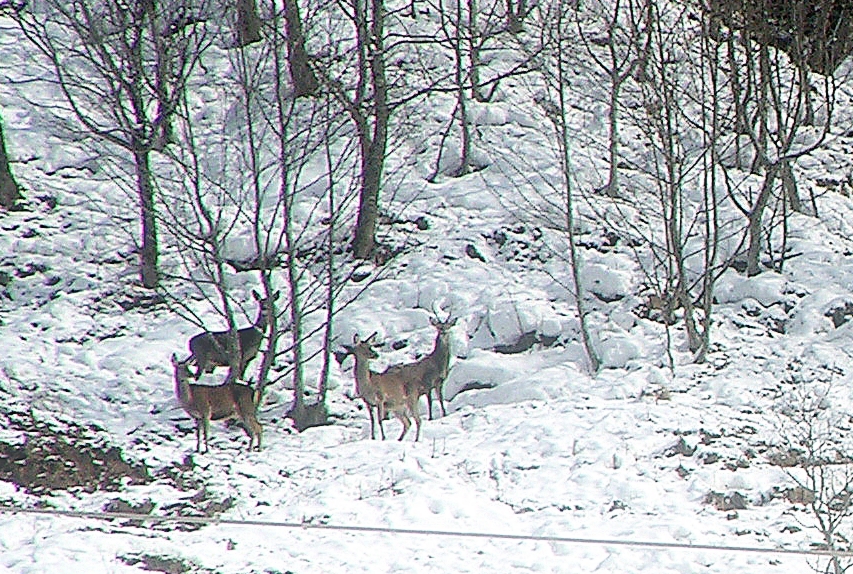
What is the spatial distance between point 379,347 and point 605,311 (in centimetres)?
261

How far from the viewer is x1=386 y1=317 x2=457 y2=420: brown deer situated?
11.3 m

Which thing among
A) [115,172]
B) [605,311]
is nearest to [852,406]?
[605,311]

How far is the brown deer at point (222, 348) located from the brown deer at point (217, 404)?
124 centimetres

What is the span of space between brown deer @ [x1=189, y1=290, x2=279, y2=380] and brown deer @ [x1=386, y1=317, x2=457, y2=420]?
168 centimetres

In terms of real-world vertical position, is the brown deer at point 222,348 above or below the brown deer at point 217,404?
above

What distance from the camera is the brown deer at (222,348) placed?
12.2m

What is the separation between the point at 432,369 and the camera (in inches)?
450

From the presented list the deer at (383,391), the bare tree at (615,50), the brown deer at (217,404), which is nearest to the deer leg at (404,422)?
the deer at (383,391)

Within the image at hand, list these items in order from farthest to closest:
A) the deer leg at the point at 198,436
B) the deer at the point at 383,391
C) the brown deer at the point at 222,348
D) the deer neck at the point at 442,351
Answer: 1. the brown deer at the point at 222,348
2. the deer neck at the point at 442,351
3. the deer at the point at 383,391
4. the deer leg at the point at 198,436

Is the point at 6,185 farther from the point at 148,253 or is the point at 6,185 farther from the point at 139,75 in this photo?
the point at 139,75

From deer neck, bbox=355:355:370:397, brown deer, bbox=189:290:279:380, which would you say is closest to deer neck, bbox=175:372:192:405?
brown deer, bbox=189:290:279:380

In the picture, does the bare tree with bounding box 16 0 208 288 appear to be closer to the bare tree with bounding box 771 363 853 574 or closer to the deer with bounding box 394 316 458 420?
the deer with bounding box 394 316 458 420

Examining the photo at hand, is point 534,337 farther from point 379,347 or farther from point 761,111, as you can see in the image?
point 761,111

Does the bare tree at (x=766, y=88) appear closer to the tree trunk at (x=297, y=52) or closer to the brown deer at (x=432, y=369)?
the brown deer at (x=432, y=369)
